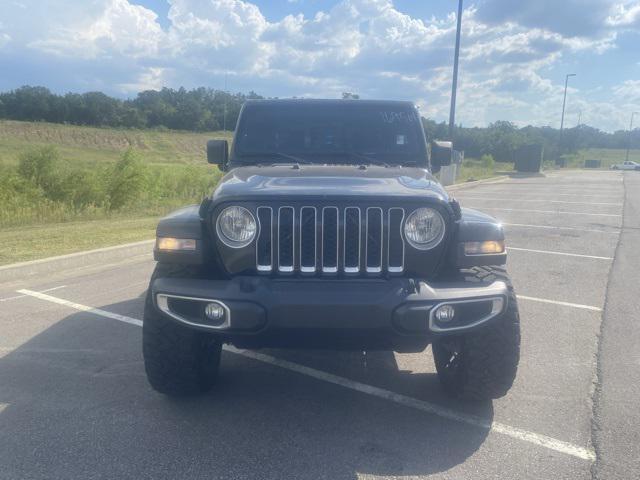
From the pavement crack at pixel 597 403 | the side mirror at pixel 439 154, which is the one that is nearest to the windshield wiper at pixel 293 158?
the side mirror at pixel 439 154

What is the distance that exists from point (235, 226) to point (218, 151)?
2092 mm

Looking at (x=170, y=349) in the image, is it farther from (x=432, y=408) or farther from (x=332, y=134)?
(x=332, y=134)

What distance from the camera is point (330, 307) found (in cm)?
288

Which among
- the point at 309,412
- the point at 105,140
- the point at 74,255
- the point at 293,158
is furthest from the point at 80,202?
the point at 105,140

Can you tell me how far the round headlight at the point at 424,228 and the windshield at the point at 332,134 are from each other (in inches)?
55.9

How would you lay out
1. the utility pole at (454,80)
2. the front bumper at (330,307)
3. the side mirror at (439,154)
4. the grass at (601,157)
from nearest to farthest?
the front bumper at (330,307) → the side mirror at (439,154) → the utility pole at (454,80) → the grass at (601,157)

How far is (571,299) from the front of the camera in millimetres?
6375

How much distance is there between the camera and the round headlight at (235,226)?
3172 millimetres

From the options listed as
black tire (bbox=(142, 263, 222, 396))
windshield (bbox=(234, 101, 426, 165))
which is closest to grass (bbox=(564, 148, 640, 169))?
windshield (bbox=(234, 101, 426, 165))

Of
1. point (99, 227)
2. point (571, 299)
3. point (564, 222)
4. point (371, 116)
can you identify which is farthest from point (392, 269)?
point (564, 222)

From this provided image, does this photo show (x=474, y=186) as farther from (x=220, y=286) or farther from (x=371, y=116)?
(x=220, y=286)

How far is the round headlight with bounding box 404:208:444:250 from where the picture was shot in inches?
125

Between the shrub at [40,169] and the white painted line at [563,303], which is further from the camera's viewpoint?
the shrub at [40,169]

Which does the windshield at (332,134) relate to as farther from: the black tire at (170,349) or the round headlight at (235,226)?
the black tire at (170,349)
